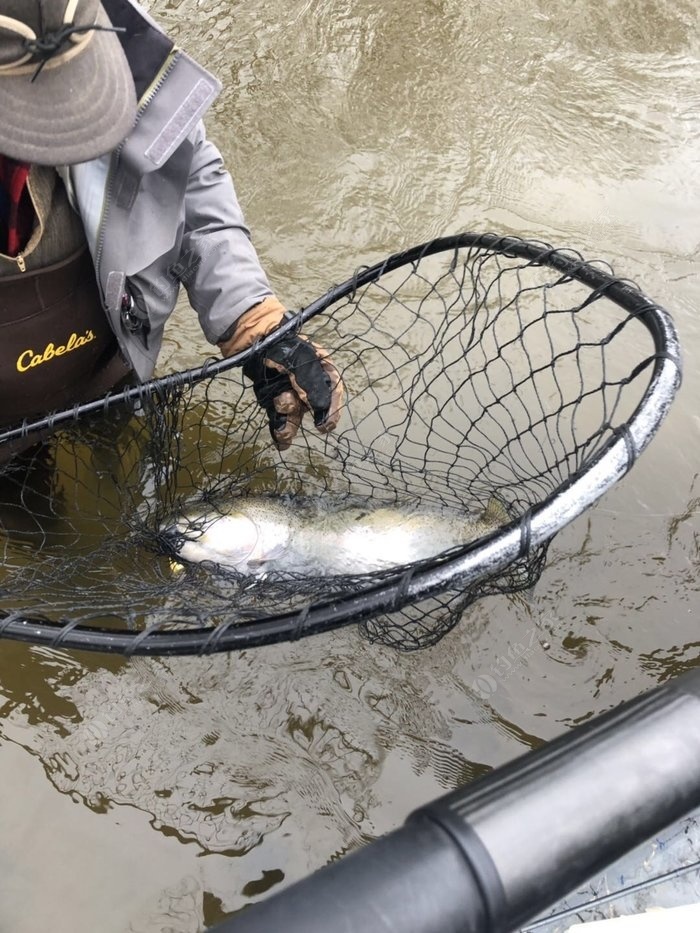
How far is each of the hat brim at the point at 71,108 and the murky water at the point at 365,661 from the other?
165 centimetres

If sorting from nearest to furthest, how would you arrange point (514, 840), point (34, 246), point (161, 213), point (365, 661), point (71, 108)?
1. point (514, 840)
2. point (71, 108)
3. point (34, 246)
4. point (161, 213)
5. point (365, 661)

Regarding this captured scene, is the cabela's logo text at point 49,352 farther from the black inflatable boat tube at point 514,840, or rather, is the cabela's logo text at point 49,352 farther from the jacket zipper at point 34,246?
the black inflatable boat tube at point 514,840

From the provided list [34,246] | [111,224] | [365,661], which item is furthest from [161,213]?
[365,661]

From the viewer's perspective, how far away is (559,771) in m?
1.03

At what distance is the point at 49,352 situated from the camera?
2586mm

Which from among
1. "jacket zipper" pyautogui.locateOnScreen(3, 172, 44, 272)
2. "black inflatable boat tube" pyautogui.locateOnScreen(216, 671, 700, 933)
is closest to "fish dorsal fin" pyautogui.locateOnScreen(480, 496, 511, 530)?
"black inflatable boat tube" pyautogui.locateOnScreen(216, 671, 700, 933)

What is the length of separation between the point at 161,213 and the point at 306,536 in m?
1.14

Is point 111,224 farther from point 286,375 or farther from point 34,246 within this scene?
point 286,375

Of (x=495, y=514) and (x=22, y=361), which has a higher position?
(x=22, y=361)

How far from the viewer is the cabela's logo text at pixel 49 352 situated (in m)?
2.52

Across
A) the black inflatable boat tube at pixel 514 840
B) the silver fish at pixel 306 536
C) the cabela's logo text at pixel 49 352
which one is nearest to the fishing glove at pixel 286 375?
the silver fish at pixel 306 536

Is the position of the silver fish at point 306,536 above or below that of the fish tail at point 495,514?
below

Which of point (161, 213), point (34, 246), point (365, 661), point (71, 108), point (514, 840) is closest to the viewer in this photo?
point (514, 840)

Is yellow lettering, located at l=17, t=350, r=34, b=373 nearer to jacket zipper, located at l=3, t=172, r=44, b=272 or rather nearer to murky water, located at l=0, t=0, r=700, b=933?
jacket zipper, located at l=3, t=172, r=44, b=272
